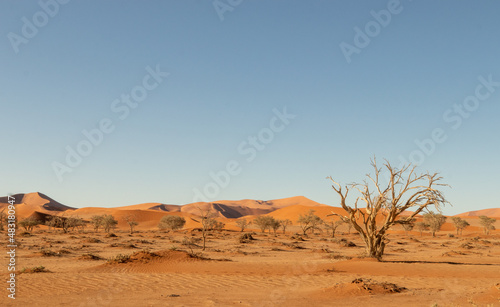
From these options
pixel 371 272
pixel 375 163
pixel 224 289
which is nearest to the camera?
pixel 224 289

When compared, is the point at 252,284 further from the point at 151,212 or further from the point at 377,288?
the point at 151,212

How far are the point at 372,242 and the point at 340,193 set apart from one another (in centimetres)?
323

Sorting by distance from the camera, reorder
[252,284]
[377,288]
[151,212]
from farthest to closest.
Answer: [151,212] → [252,284] → [377,288]

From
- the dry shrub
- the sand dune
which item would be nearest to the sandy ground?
the dry shrub

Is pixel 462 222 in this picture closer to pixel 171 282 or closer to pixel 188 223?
pixel 188 223

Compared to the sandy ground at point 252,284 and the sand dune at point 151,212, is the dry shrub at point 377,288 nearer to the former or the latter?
the sandy ground at point 252,284

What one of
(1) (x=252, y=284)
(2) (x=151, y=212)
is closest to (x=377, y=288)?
(1) (x=252, y=284)

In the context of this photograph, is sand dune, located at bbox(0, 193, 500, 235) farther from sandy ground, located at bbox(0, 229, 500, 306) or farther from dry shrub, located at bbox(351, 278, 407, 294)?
dry shrub, located at bbox(351, 278, 407, 294)

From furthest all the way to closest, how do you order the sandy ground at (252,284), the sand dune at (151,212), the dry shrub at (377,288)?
→ the sand dune at (151,212)
the dry shrub at (377,288)
the sandy ground at (252,284)

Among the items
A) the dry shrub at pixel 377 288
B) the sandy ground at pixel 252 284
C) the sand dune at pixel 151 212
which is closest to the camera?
the sandy ground at pixel 252 284

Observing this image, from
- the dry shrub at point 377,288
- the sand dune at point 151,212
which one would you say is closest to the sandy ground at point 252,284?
the dry shrub at point 377,288

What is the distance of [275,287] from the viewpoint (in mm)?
13375

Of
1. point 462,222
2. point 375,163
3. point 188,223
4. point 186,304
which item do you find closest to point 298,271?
point 375,163

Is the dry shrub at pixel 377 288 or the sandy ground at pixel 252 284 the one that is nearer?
the sandy ground at pixel 252 284
